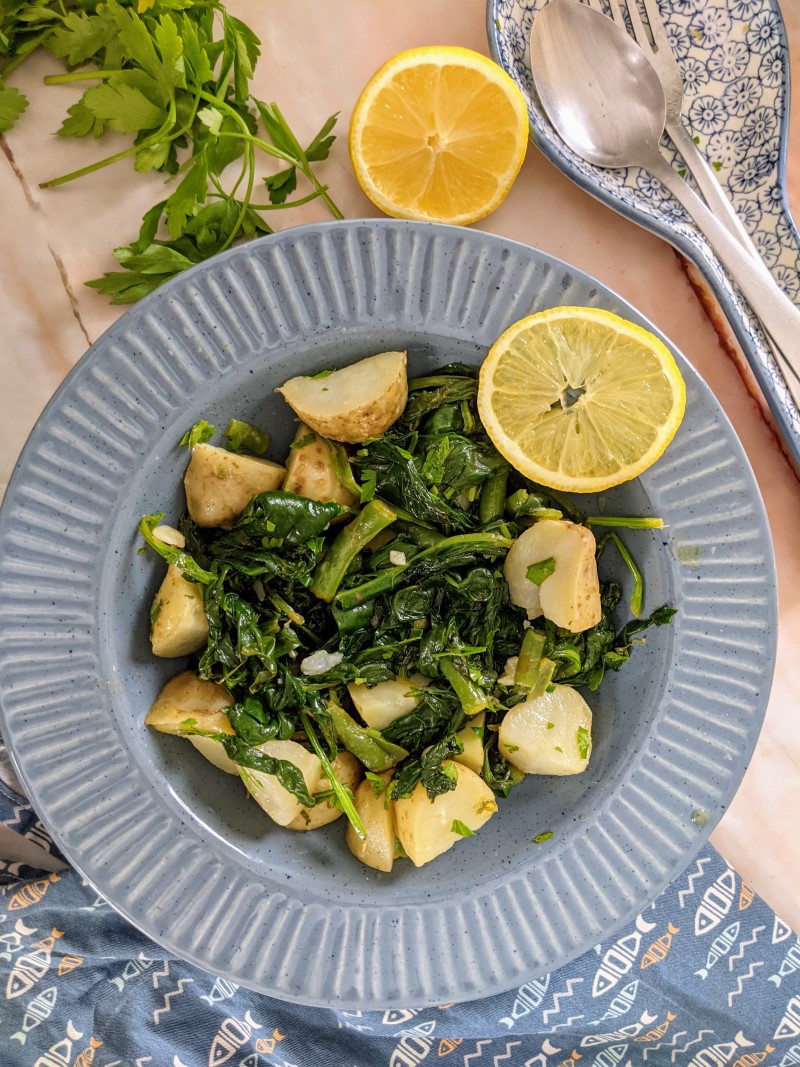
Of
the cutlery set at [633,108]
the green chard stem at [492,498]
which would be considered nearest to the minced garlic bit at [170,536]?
the green chard stem at [492,498]

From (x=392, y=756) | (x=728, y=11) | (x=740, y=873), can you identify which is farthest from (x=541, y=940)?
(x=728, y=11)

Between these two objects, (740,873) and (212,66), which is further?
(740,873)

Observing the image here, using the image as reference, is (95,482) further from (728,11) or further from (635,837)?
(728,11)

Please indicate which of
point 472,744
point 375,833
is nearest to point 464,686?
point 472,744

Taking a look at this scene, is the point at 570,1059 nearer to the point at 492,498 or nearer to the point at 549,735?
the point at 549,735

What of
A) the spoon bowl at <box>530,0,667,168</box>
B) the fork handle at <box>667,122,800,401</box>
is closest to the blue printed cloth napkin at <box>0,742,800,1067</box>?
the fork handle at <box>667,122,800,401</box>

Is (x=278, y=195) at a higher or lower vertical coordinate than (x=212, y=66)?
lower

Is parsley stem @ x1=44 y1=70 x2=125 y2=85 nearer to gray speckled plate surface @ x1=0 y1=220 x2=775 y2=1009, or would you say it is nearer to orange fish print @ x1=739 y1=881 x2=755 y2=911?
gray speckled plate surface @ x1=0 y1=220 x2=775 y2=1009

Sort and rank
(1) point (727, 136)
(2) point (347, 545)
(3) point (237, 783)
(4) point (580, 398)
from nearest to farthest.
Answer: (4) point (580, 398)
(2) point (347, 545)
(3) point (237, 783)
(1) point (727, 136)
